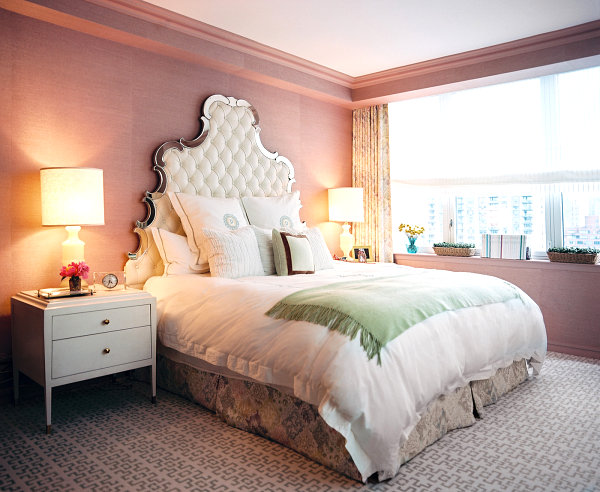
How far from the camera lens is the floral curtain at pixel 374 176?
5.55 m

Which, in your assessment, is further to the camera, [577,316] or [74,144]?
[577,316]

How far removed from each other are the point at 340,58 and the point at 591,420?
3.56 m

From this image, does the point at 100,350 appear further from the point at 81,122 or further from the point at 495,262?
the point at 495,262

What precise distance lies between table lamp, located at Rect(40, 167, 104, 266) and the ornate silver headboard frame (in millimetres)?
668

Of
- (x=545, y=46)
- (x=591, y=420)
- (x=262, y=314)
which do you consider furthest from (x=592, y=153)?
(x=262, y=314)

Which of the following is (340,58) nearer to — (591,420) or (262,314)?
(262,314)

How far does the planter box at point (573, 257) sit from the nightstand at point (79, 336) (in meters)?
3.35

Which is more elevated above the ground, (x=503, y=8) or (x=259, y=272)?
(x=503, y=8)

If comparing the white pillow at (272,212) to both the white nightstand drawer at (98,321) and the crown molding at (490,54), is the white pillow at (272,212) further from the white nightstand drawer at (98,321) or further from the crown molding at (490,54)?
the crown molding at (490,54)

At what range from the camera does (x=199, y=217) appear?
3.76 meters

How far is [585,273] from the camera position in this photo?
4.16m

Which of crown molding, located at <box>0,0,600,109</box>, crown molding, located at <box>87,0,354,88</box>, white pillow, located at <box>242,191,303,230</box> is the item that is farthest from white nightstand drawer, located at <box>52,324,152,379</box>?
crown molding, located at <box>87,0,354,88</box>

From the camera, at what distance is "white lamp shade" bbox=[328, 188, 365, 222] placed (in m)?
5.29

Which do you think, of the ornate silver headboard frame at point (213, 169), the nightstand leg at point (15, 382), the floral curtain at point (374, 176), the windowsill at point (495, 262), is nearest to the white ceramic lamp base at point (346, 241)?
the floral curtain at point (374, 176)
